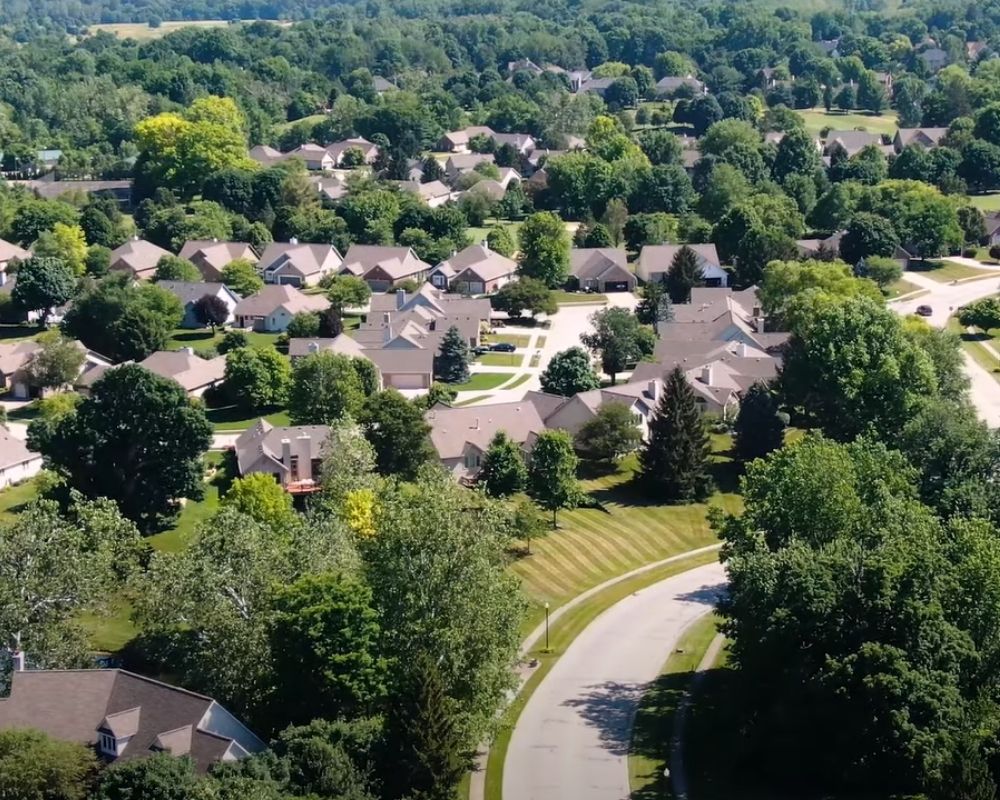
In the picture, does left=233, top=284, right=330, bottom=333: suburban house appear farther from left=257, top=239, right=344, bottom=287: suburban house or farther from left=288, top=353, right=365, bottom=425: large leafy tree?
left=288, top=353, right=365, bottom=425: large leafy tree

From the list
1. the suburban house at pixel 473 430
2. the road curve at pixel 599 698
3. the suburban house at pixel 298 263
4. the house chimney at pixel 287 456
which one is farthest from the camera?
the suburban house at pixel 298 263

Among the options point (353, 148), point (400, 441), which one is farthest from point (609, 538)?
point (353, 148)

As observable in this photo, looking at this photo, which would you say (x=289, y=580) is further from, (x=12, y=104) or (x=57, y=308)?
(x=12, y=104)

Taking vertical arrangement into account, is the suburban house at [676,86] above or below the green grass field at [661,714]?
below

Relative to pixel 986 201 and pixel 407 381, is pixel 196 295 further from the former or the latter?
pixel 986 201

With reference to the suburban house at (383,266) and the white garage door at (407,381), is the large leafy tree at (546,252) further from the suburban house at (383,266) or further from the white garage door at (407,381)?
the white garage door at (407,381)

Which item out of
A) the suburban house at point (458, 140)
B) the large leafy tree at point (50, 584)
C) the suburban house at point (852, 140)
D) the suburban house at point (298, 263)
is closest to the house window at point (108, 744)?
the large leafy tree at point (50, 584)

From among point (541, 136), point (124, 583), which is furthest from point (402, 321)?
point (541, 136)
